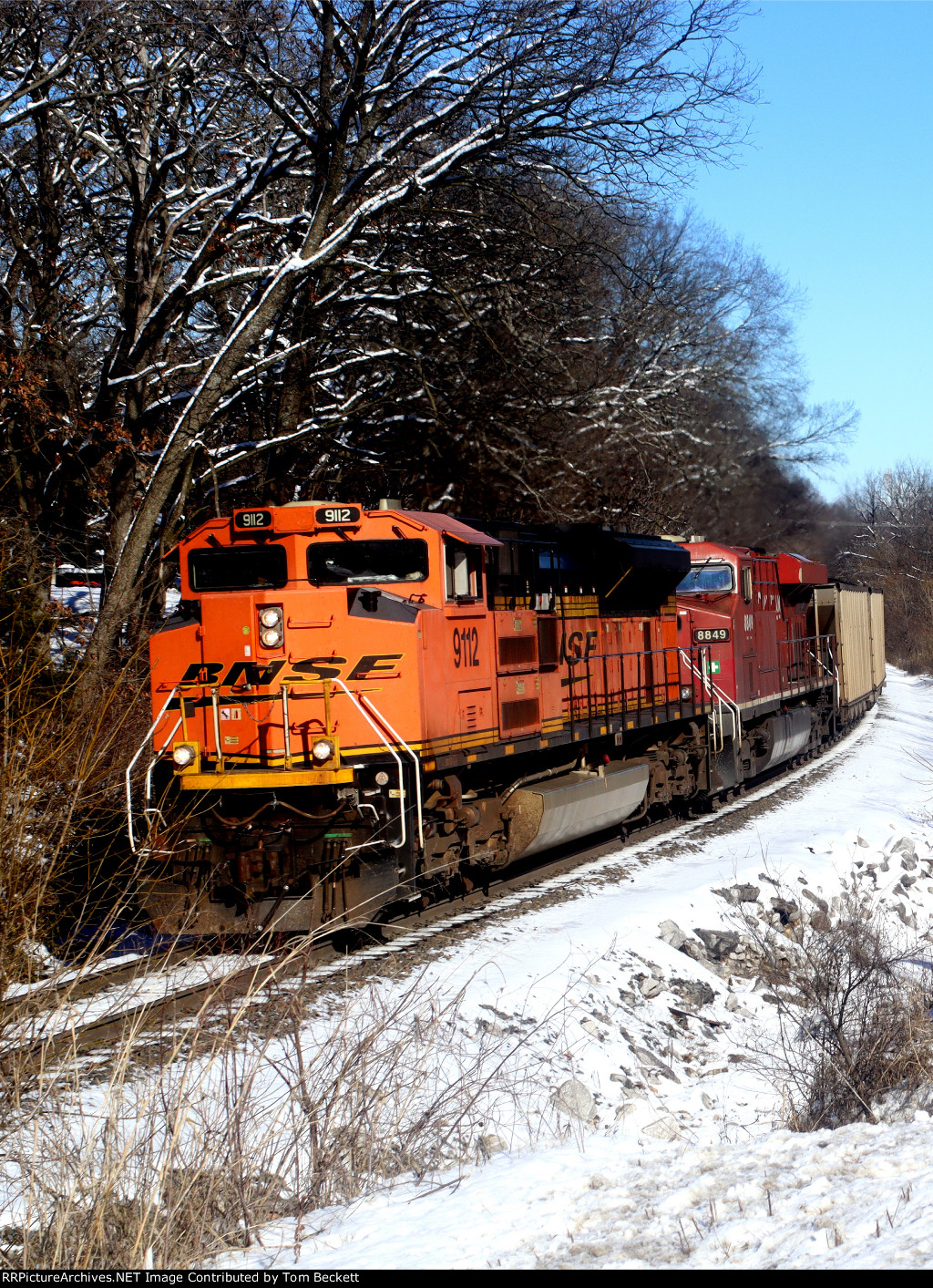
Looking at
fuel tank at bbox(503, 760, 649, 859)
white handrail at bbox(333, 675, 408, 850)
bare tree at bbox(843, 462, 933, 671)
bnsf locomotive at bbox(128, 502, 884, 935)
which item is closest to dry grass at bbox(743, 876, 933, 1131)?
fuel tank at bbox(503, 760, 649, 859)

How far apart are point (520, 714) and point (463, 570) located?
1766 millimetres

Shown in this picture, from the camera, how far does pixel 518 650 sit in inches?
425

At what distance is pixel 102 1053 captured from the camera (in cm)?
626

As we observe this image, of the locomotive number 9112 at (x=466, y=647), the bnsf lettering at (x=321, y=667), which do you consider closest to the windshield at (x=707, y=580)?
the locomotive number 9112 at (x=466, y=647)

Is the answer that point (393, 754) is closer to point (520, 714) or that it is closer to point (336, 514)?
point (336, 514)

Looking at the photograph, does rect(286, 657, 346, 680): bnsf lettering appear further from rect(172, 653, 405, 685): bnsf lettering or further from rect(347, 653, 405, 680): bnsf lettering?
rect(347, 653, 405, 680): bnsf lettering

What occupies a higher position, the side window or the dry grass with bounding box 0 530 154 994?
the side window

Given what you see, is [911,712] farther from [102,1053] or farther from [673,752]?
[102,1053]

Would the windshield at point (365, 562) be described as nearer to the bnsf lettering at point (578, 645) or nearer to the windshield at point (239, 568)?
the windshield at point (239, 568)

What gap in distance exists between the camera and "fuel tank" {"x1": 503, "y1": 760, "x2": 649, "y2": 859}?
10.7m

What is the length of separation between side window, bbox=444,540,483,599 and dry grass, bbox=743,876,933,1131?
151 inches

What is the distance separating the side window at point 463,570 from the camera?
9.47 meters

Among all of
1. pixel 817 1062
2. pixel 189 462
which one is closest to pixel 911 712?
pixel 189 462
